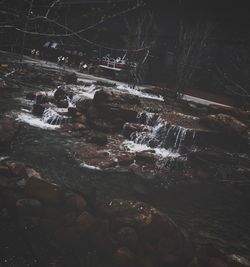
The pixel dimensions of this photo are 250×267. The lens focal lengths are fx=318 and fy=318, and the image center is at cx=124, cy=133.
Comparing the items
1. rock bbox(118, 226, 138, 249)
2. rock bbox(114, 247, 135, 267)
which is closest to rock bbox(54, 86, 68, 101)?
rock bbox(118, 226, 138, 249)

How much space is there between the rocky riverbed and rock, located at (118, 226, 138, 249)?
2 centimetres

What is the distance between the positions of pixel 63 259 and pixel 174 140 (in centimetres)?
637

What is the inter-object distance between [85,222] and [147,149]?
17.1 feet

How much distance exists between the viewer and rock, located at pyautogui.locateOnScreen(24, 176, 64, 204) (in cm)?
534

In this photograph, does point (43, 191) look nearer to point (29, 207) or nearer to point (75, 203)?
point (29, 207)

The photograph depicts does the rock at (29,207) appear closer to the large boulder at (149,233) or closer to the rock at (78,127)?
the large boulder at (149,233)

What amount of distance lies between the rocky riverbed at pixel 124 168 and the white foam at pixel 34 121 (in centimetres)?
4

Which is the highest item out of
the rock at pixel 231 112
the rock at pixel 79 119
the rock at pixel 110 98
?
the rock at pixel 231 112

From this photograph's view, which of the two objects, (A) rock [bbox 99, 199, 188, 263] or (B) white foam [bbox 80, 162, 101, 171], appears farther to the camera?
(B) white foam [bbox 80, 162, 101, 171]

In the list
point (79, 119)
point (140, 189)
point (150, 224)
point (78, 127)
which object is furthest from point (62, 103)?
point (150, 224)

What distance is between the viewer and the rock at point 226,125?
9.92m

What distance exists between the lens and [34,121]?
1058cm

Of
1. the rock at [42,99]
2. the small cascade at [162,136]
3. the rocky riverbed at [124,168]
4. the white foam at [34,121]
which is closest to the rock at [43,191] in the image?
the rocky riverbed at [124,168]

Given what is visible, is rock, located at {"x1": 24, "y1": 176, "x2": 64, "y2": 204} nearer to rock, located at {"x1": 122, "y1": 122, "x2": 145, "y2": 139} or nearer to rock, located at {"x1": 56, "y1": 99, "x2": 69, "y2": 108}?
rock, located at {"x1": 122, "y1": 122, "x2": 145, "y2": 139}
